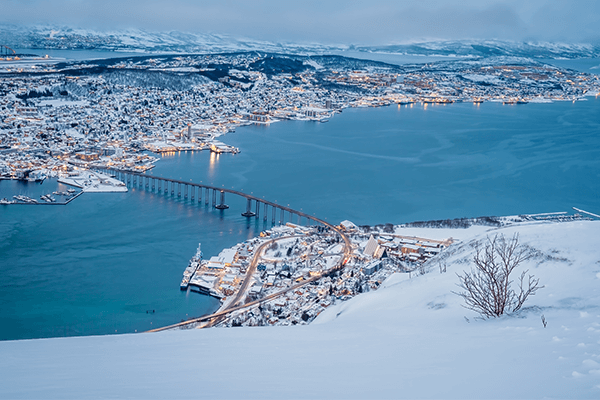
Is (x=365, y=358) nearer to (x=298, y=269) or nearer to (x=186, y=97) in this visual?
(x=298, y=269)

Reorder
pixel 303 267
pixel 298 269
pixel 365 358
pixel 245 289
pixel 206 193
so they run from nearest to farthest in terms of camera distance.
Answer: pixel 365 358, pixel 245 289, pixel 298 269, pixel 303 267, pixel 206 193

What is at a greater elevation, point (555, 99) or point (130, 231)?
point (555, 99)

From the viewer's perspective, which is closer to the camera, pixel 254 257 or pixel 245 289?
pixel 245 289

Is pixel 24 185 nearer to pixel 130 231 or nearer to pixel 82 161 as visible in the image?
pixel 82 161

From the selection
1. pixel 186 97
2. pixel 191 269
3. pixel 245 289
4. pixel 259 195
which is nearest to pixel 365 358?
pixel 245 289

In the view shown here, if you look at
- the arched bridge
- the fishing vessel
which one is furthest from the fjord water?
the arched bridge

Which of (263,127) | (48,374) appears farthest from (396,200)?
(263,127)
